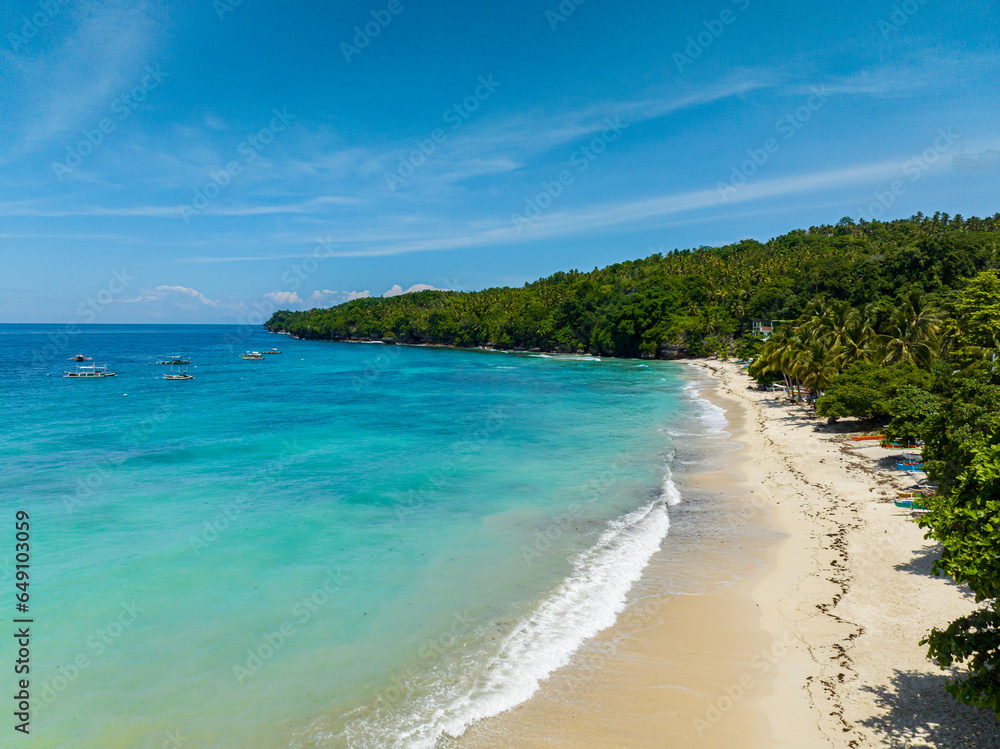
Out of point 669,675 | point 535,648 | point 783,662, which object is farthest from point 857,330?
point 535,648

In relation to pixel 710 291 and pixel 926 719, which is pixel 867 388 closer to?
pixel 926 719

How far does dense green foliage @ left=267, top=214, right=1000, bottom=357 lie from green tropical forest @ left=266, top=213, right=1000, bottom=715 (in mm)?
330

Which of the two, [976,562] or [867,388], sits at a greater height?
[867,388]

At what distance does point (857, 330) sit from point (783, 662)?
113 ft

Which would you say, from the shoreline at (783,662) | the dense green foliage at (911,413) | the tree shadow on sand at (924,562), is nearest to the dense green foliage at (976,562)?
the shoreline at (783,662)

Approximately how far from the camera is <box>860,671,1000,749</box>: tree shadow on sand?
294 inches

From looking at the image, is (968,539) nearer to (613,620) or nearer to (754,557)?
(613,620)

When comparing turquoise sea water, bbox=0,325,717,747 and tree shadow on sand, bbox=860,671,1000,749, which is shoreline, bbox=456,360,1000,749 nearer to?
tree shadow on sand, bbox=860,671,1000,749

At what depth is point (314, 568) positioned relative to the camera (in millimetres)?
14789

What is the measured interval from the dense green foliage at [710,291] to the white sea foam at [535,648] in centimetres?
5244

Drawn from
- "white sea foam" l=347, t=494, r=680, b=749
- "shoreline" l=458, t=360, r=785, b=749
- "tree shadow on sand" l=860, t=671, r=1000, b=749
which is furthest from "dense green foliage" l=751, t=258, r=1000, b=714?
"white sea foam" l=347, t=494, r=680, b=749

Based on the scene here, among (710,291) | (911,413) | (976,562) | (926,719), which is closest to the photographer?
(976,562)

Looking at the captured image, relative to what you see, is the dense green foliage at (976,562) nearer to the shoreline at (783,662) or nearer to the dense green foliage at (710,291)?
the shoreline at (783,662)

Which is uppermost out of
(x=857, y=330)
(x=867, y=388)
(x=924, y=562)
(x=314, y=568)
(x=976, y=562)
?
(x=857, y=330)
